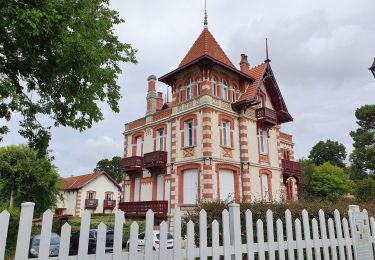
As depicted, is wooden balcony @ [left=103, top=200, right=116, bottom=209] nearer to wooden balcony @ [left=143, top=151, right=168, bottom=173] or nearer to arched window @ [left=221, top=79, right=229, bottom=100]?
wooden balcony @ [left=143, top=151, right=168, bottom=173]

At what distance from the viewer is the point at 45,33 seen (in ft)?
19.2

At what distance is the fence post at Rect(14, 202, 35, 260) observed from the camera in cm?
247

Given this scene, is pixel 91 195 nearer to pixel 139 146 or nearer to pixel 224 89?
pixel 139 146

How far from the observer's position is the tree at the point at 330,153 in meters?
57.1

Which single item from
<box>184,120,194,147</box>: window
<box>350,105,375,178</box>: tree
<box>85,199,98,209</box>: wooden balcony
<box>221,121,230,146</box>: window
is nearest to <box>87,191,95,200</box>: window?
<box>85,199,98,209</box>: wooden balcony

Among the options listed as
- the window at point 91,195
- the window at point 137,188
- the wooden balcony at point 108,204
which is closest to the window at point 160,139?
the window at point 137,188

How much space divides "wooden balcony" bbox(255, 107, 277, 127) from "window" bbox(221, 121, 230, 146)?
285 centimetres

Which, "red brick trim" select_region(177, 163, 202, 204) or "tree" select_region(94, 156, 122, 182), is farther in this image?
"tree" select_region(94, 156, 122, 182)

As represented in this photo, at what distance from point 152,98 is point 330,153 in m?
43.0

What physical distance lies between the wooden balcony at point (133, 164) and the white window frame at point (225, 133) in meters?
7.00

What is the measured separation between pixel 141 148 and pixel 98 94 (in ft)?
58.1

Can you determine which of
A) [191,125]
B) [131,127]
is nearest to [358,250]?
[191,125]

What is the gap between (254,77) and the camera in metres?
23.6

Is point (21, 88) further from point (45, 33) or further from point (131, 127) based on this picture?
point (131, 127)
